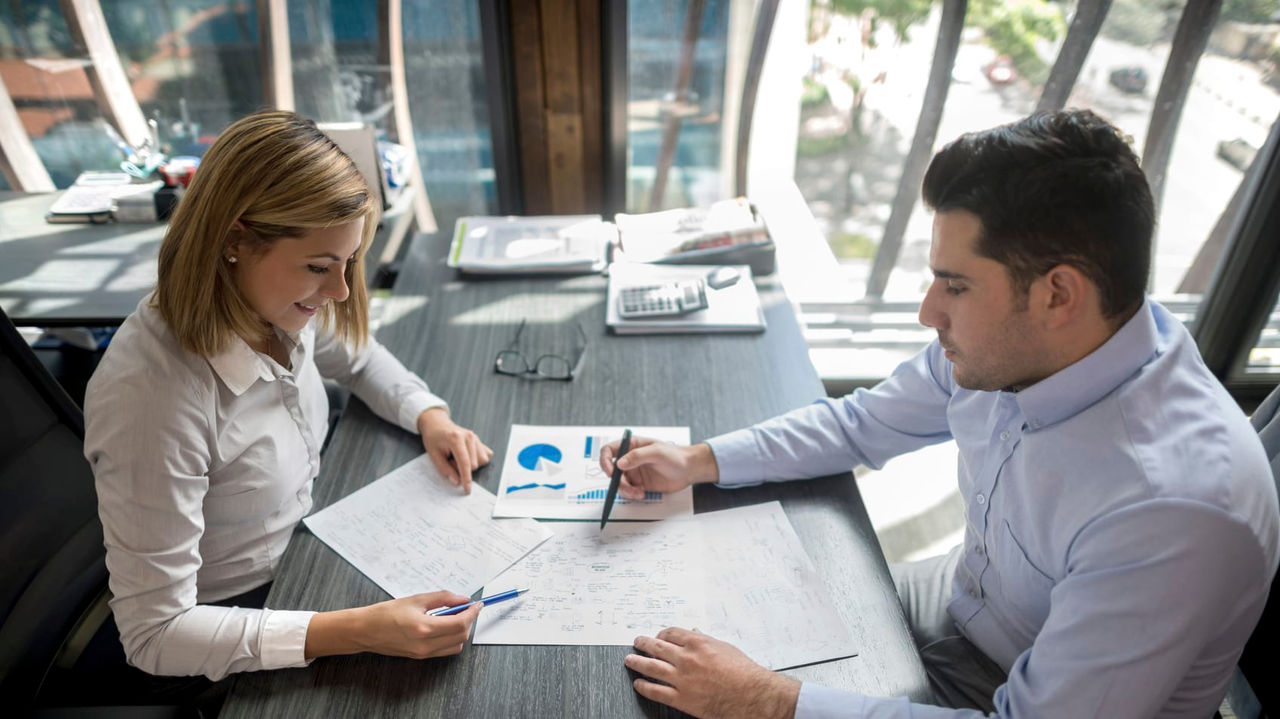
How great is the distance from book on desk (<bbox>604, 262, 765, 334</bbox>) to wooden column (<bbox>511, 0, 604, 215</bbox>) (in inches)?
20.6

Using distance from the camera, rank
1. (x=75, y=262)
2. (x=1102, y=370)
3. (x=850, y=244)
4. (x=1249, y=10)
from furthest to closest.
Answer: (x=850, y=244) < (x=1249, y=10) < (x=75, y=262) < (x=1102, y=370)

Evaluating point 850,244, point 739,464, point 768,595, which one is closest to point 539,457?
point 739,464

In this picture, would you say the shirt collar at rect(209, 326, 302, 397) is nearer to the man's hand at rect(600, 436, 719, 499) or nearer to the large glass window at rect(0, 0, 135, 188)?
the man's hand at rect(600, 436, 719, 499)

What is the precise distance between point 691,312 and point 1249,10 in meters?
1.79

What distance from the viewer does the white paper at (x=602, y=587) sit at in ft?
3.35

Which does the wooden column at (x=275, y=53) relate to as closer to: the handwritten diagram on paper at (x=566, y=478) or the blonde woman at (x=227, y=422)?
the blonde woman at (x=227, y=422)

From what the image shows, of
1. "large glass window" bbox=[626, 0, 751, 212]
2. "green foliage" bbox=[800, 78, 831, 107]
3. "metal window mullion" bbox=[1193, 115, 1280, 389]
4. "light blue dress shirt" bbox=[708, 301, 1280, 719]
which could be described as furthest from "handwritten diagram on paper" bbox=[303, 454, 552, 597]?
"metal window mullion" bbox=[1193, 115, 1280, 389]

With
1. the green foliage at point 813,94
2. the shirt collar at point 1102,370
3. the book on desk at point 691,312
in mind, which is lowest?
the book on desk at point 691,312

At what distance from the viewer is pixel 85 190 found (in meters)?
2.04

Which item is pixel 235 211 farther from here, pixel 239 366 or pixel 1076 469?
pixel 1076 469

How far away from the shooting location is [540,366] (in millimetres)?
1531

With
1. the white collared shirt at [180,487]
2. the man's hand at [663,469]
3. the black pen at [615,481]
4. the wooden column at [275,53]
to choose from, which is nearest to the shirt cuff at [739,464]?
the man's hand at [663,469]

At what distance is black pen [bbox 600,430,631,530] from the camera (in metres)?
1.19

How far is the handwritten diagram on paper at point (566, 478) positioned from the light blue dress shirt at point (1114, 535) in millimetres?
388
